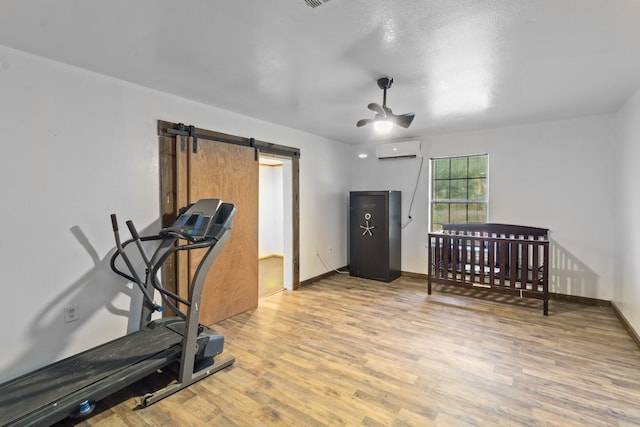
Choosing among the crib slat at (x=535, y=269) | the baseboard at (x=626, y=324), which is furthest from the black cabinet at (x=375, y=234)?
the baseboard at (x=626, y=324)

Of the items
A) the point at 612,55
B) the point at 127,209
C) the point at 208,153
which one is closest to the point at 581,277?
the point at 612,55

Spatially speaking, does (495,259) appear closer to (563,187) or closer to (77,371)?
(563,187)

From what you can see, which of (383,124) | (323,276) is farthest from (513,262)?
(323,276)

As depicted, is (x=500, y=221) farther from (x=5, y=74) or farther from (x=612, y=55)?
(x=5, y=74)

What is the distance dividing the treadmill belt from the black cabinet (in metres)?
3.33

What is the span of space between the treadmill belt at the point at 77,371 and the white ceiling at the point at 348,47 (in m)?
2.13

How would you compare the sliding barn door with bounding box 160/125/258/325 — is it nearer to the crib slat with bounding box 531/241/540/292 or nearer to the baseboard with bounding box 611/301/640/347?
the crib slat with bounding box 531/241/540/292

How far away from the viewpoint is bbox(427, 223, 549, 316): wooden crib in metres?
3.80

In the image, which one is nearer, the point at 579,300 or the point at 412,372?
the point at 412,372

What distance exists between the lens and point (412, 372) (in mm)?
2510

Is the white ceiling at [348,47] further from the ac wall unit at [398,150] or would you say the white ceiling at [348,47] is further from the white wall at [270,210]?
the white wall at [270,210]

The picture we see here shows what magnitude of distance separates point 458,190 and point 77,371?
16.3ft

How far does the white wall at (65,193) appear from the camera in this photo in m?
2.20

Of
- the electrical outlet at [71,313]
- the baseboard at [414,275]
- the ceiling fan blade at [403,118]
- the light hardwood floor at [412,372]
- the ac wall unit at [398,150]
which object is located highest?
the ac wall unit at [398,150]
